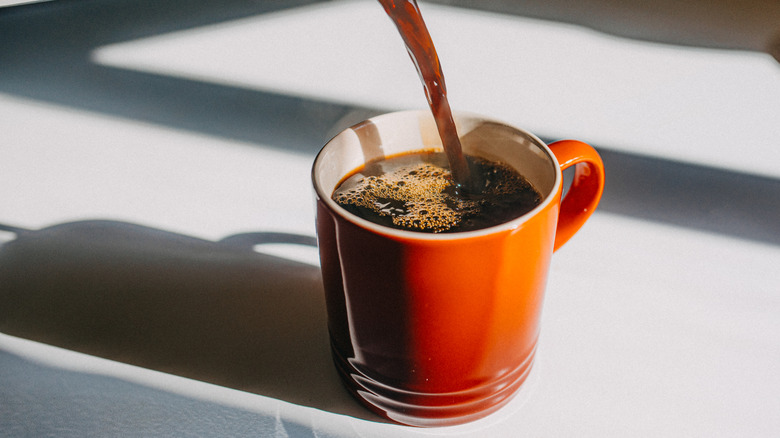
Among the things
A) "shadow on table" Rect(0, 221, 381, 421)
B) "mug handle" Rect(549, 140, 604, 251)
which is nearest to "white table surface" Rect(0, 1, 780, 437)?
"shadow on table" Rect(0, 221, 381, 421)

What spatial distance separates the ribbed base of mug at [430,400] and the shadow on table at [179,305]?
24 millimetres

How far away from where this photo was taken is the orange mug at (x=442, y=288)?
445 mm

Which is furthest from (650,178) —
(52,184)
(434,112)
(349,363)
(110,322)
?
(52,184)

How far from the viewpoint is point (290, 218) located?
2.52ft

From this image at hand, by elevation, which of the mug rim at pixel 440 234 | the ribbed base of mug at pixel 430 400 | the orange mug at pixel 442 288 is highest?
the mug rim at pixel 440 234

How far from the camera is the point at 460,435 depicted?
0.53 meters

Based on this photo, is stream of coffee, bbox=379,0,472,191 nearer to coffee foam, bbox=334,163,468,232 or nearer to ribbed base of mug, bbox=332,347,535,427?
coffee foam, bbox=334,163,468,232

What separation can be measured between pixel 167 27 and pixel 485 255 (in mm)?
921

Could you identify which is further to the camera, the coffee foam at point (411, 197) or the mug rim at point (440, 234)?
the coffee foam at point (411, 197)

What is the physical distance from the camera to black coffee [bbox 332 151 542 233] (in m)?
0.54

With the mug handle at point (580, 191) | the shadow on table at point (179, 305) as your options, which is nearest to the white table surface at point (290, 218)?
the shadow on table at point (179, 305)

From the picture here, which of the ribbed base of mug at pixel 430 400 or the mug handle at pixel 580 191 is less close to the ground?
the mug handle at pixel 580 191

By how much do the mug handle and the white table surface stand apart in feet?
0.37

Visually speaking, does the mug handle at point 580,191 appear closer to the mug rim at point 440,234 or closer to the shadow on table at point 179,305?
the mug rim at point 440,234
